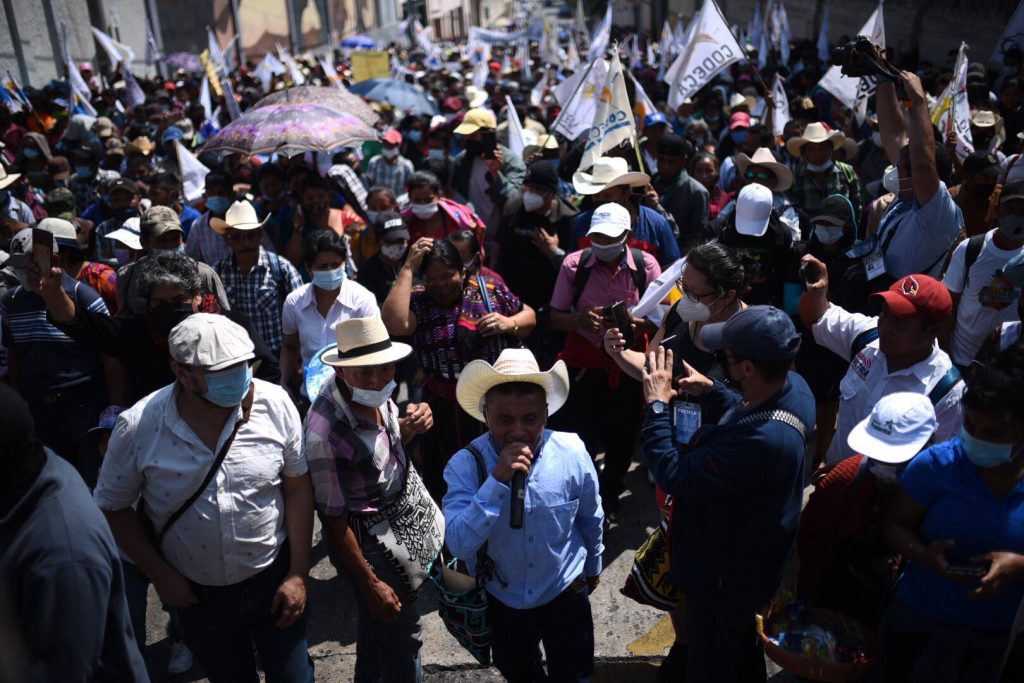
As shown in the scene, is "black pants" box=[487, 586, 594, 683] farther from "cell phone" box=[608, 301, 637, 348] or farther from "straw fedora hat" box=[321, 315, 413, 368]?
"cell phone" box=[608, 301, 637, 348]

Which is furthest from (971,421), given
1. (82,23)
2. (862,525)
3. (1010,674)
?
(82,23)

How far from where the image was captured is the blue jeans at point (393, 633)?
3143 millimetres

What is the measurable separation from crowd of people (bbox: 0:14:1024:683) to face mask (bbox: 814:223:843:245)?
0.02 metres

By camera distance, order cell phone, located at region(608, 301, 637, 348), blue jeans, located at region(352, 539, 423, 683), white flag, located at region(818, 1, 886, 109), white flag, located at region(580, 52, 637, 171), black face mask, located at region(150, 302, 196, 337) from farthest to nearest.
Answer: white flag, located at region(818, 1, 886, 109) < white flag, located at region(580, 52, 637, 171) < cell phone, located at region(608, 301, 637, 348) < black face mask, located at region(150, 302, 196, 337) < blue jeans, located at region(352, 539, 423, 683)

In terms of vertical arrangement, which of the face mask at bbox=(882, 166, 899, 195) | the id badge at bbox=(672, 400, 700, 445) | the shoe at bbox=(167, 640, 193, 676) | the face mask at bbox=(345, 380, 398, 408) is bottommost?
the shoe at bbox=(167, 640, 193, 676)

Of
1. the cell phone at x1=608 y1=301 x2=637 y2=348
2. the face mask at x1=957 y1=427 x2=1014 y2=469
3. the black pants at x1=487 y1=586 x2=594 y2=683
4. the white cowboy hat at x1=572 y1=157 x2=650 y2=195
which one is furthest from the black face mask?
the face mask at x1=957 y1=427 x2=1014 y2=469

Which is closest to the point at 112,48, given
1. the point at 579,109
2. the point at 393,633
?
the point at 579,109

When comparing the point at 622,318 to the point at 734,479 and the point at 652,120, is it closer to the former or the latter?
the point at 734,479

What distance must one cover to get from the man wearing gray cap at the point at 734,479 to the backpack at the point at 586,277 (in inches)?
64.3

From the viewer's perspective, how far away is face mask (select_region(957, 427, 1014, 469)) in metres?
2.52

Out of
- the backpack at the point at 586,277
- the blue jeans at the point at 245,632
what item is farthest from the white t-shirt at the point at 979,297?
the blue jeans at the point at 245,632

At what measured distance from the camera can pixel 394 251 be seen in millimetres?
5602

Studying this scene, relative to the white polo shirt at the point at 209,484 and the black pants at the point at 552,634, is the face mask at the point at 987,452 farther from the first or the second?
the white polo shirt at the point at 209,484

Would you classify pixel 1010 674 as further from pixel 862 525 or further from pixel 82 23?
pixel 82 23
